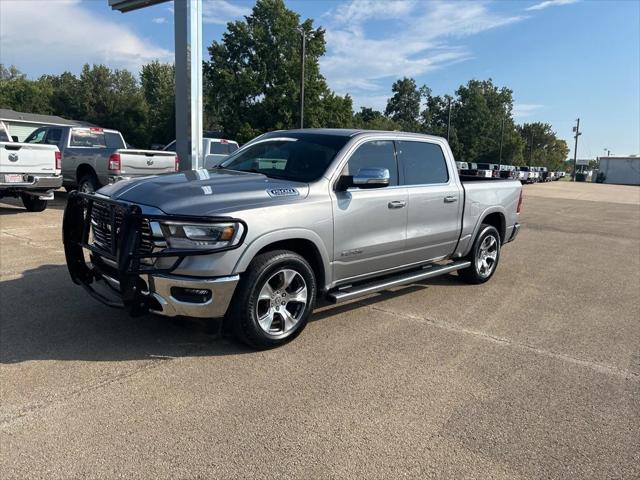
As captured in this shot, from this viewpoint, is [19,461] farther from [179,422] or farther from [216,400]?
[216,400]

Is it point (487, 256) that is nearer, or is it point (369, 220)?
point (369, 220)

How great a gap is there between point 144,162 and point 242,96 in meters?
38.6

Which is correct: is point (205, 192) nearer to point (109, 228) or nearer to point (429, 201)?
point (109, 228)

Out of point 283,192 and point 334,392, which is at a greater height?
point 283,192

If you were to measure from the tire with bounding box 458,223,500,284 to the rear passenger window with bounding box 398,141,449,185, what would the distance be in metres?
1.10

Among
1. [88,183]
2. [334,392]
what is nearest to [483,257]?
[334,392]

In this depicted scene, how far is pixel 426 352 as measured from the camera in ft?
13.9

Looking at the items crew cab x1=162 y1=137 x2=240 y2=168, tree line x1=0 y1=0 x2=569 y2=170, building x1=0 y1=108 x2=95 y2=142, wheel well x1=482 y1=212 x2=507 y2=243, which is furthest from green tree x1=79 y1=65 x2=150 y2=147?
wheel well x1=482 y1=212 x2=507 y2=243

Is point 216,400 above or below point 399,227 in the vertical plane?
below

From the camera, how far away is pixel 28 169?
1006cm

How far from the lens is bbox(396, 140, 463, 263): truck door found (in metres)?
5.35

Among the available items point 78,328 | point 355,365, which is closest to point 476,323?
point 355,365

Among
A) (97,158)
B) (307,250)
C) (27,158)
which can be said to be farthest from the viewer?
(97,158)

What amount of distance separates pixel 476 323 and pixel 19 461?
13.1ft
